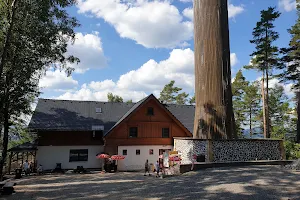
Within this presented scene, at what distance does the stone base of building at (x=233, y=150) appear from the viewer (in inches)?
511

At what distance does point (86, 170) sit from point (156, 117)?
8.16 metres

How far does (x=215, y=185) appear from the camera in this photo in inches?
320

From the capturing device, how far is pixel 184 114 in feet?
90.2

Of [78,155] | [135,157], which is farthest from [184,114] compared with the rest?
[78,155]

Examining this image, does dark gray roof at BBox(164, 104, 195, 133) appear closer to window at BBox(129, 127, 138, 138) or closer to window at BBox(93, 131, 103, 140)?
window at BBox(129, 127, 138, 138)

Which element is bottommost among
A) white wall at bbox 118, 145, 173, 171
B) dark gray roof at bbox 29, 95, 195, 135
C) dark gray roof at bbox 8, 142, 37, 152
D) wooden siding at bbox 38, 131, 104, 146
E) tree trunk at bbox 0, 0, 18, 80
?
white wall at bbox 118, 145, 173, 171

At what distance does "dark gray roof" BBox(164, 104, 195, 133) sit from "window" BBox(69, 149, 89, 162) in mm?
10697

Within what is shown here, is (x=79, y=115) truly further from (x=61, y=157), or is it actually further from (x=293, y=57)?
(x=293, y=57)

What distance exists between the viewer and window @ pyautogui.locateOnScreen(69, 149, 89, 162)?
830 inches

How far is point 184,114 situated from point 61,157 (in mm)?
14172

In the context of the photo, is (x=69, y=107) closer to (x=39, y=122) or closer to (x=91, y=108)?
(x=91, y=108)

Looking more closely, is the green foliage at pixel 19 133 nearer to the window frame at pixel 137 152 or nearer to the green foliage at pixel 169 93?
the window frame at pixel 137 152

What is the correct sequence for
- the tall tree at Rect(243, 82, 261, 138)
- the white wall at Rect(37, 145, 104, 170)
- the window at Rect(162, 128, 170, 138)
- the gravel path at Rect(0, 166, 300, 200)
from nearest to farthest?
the gravel path at Rect(0, 166, 300, 200)
the white wall at Rect(37, 145, 104, 170)
the window at Rect(162, 128, 170, 138)
the tall tree at Rect(243, 82, 261, 138)

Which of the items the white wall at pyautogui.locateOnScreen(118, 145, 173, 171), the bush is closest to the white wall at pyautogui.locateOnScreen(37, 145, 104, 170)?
the white wall at pyautogui.locateOnScreen(118, 145, 173, 171)
